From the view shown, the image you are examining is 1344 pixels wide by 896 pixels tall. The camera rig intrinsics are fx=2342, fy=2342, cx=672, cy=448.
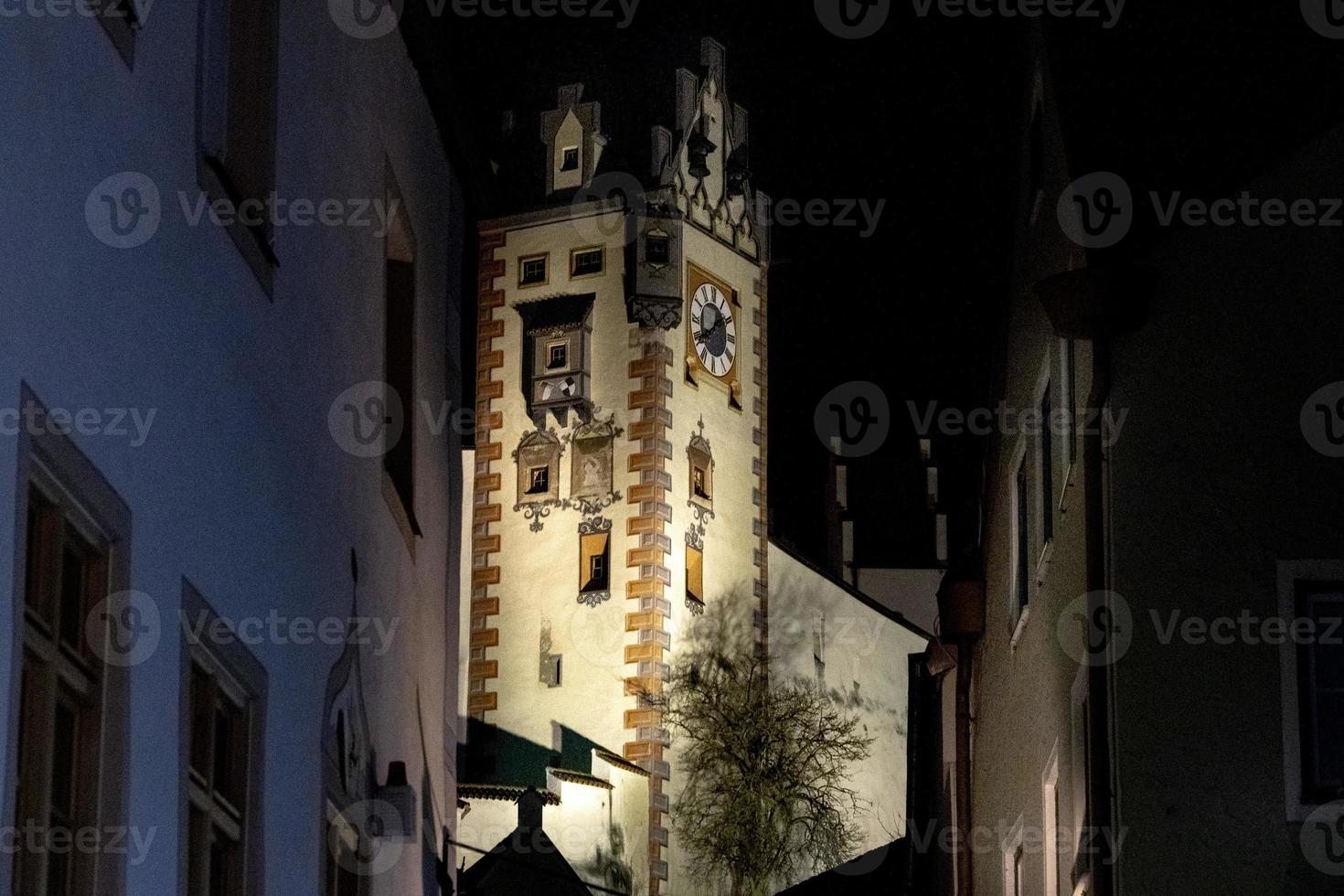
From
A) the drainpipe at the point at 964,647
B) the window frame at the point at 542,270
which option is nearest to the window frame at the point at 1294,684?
the drainpipe at the point at 964,647

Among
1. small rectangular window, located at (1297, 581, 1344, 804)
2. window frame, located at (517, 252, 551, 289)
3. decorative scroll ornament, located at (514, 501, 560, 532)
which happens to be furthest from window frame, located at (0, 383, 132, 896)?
window frame, located at (517, 252, 551, 289)

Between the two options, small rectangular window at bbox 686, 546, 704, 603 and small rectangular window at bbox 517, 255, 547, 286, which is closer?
small rectangular window at bbox 686, 546, 704, 603

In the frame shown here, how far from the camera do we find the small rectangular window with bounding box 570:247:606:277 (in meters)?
52.9

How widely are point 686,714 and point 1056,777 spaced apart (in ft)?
115

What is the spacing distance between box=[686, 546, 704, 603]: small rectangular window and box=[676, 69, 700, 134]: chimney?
1060 cm

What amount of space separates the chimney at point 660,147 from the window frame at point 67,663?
48.2 meters

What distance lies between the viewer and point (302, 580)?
969 centimetres

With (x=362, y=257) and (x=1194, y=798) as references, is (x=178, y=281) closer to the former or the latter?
(x=362, y=257)

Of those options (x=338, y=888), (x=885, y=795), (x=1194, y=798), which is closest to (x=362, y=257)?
(x=338, y=888)

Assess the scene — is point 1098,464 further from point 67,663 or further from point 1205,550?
point 67,663

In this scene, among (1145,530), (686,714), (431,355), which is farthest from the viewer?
(686,714)

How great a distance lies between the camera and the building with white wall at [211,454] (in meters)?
5.80

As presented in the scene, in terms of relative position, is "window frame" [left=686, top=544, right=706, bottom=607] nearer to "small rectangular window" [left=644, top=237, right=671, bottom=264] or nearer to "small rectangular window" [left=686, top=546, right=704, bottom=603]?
"small rectangular window" [left=686, top=546, right=704, bottom=603]

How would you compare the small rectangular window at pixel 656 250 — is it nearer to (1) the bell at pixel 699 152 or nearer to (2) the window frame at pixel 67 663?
(1) the bell at pixel 699 152
